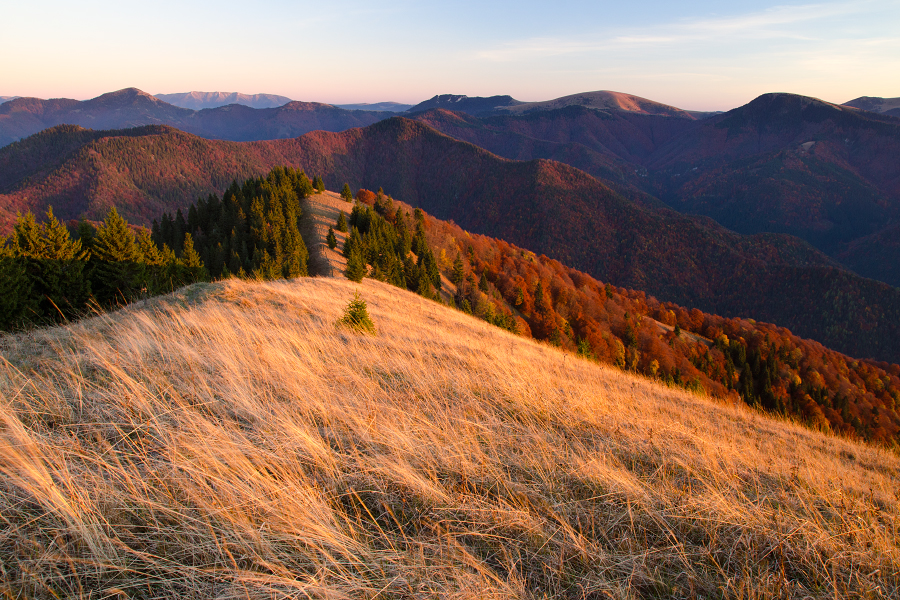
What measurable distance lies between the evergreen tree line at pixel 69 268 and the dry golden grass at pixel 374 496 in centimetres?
1431

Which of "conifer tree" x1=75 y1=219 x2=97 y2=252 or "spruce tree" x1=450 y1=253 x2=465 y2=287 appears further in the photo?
"spruce tree" x1=450 y1=253 x2=465 y2=287

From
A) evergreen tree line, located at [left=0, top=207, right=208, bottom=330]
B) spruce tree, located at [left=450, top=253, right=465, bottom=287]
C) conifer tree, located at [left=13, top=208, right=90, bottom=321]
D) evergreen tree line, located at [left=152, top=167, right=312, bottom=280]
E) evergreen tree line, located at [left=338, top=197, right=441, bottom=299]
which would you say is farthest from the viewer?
spruce tree, located at [left=450, top=253, right=465, bottom=287]

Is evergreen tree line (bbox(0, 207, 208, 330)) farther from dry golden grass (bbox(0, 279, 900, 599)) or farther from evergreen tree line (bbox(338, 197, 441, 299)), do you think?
dry golden grass (bbox(0, 279, 900, 599))

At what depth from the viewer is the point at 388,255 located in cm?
3809

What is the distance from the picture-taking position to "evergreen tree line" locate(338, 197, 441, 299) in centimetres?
3431

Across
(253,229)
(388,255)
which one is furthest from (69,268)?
(388,255)

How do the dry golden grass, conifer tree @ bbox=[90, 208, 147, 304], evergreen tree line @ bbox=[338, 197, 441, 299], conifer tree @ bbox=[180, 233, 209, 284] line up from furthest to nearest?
1. conifer tree @ bbox=[180, 233, 209, 284]
2. evergreen tree line @ bbox=[338, 197, 441, 299]
3. conifer tree @ bbox=[90, 208, 147, 304]
4. the dry golden grass

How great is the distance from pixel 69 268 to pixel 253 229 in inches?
784

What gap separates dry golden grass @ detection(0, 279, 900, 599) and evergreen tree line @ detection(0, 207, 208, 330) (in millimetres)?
14312

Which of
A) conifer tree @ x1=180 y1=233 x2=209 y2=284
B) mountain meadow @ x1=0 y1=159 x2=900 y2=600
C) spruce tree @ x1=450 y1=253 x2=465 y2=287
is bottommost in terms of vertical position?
spruce tree @ x1=450 y1=253 x2=465 y2=287

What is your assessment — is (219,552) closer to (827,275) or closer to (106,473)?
(106,473)

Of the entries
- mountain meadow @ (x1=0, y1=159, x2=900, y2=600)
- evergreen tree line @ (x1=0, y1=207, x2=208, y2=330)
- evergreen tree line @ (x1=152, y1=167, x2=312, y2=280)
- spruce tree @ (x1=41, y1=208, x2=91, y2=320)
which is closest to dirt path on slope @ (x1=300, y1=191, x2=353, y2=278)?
evergreen tree line @ (x1=152, y1=167, x2=312, y2=280)

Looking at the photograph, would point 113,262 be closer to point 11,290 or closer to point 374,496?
point 11,290

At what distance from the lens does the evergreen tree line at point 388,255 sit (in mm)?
34312
